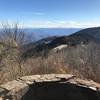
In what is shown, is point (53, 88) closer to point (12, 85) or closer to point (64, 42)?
point (12, 85)

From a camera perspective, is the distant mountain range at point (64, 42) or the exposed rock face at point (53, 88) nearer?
the exposed rock face at point (53, 88)

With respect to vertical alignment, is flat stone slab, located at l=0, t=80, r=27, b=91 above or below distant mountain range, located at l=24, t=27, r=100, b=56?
above

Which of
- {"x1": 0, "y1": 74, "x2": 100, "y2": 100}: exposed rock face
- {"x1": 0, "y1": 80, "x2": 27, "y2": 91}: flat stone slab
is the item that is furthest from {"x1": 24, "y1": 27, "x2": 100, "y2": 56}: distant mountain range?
{"x1": 0, "y1": 80, "x2": 27, "y2": 91}: flat stone slab

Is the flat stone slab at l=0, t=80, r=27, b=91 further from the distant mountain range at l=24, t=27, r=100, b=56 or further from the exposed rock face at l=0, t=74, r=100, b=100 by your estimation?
the distant mountain range at l=24, t=27, r=100, b=56

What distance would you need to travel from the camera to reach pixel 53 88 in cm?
569

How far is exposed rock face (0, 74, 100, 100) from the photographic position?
5.23 metres

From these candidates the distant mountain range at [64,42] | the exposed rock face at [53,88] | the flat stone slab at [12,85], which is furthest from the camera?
the distant mountain range at [64,42]

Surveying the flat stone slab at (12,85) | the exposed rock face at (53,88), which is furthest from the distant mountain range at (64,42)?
the flat stone slab at (12,85)

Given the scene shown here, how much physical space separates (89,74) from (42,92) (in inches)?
68.6

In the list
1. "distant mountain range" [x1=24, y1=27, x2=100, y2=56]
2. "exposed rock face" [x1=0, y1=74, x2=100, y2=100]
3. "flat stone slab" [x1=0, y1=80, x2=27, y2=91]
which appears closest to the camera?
"flat stone slab" [x1=0, y1=80, x2=27, y2=91]

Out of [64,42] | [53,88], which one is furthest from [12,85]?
[64,42]

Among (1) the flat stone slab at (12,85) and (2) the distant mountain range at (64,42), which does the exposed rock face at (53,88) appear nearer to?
(1) the flat stone slab at (12,85)

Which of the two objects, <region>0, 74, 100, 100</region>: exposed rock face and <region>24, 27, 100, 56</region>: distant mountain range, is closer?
<region>0, 74, 100, 100</region>: exposed rock face

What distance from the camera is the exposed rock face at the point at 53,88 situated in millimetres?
5234
